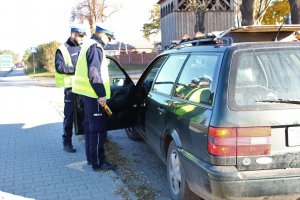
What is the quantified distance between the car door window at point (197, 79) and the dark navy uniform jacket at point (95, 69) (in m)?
1.03

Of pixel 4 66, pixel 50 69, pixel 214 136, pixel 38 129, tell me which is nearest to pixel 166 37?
pixel 50 69

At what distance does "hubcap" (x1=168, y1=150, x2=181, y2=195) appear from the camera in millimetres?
3947

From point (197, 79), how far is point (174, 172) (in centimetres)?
106

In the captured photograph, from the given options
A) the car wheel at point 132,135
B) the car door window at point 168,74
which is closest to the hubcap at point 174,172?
the car door window at point 168,74

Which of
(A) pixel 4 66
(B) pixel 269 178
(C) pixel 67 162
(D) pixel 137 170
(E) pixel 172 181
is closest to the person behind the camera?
(B) pixel 269 178

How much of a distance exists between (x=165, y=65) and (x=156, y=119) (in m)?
0.74

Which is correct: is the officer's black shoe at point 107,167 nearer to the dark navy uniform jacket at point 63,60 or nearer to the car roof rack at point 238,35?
the dark navy uniform jacket at point 63,60

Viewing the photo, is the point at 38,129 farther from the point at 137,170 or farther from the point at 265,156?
the point at 265,156

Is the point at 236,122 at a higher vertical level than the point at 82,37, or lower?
lower

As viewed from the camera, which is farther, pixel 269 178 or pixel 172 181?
pixel 172 181

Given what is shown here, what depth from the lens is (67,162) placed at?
5637 millimetres

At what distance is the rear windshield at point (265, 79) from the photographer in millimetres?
3070

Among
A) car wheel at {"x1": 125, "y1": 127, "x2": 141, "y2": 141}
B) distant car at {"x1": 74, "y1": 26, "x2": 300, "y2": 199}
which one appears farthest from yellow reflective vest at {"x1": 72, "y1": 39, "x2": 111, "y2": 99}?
car wheel at {"x1": 125, "y1": 127, "x2": 141, "y2": 141}

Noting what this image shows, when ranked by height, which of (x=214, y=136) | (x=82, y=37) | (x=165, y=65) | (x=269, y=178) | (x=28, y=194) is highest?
(x=82, y=37)
